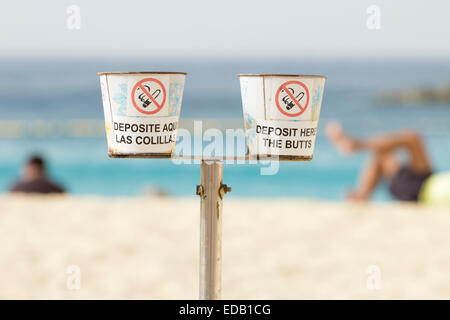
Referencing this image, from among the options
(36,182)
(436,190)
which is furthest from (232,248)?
(36,182)

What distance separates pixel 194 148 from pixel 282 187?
495 inches

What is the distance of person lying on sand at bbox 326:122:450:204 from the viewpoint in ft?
22.7

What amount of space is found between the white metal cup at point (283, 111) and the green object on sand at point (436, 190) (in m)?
5.21

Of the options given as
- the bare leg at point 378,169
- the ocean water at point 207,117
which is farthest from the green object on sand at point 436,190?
the ocean water at point 207,117

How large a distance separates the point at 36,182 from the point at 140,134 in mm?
5839

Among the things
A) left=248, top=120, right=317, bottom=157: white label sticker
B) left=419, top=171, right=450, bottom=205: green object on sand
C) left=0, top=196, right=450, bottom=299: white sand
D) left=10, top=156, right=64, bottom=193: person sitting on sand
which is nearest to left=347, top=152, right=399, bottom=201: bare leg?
left=419, top=171, right=450, bottom=205: green object on sand

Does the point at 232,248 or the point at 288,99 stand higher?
the point at 288,99

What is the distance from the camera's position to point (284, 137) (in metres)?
1.81

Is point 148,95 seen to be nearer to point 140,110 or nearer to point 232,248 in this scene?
point 140,110

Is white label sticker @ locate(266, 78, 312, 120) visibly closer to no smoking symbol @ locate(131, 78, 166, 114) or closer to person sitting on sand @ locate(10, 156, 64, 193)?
no smoking symbol @ locate(131, 78, 166, 114)

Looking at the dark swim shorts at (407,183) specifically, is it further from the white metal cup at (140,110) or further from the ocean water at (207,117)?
the white metal cup at (140,110)

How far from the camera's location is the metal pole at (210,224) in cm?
186

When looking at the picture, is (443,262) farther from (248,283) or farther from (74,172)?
(74,172)

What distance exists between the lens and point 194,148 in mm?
1914
